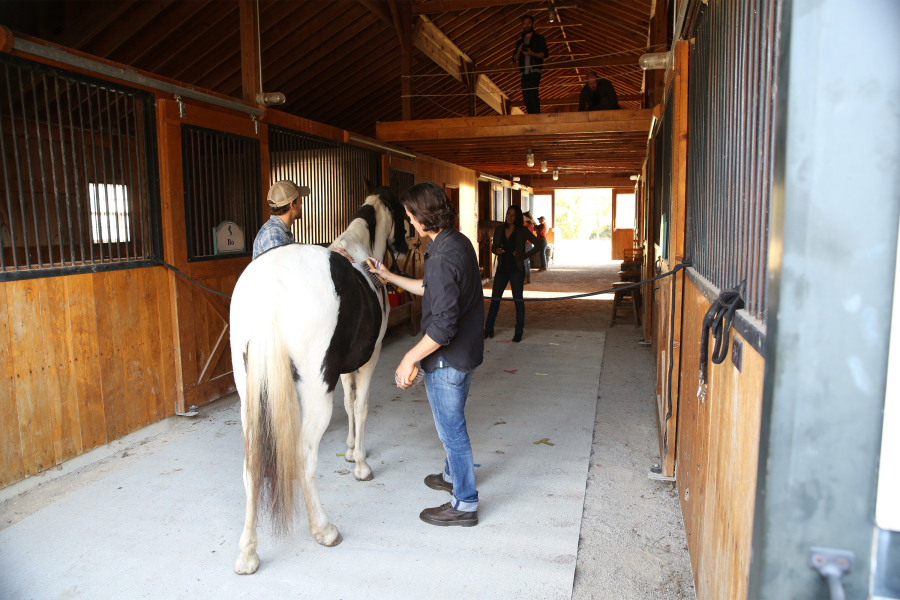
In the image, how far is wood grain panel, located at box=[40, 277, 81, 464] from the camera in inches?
126

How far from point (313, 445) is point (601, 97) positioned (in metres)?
6.52

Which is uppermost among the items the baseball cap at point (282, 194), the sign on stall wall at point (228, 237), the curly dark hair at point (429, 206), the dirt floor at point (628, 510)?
the baseball cap at point (282, 194)

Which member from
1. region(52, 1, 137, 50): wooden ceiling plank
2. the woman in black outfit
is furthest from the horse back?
region(52, 1, 137, 50): wooden ceiling plank

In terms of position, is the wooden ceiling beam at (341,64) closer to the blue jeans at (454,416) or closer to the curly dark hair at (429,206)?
the curly dark hair at (429,206)

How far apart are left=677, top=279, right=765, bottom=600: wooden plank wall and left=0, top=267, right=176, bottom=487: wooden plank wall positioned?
3405 mm

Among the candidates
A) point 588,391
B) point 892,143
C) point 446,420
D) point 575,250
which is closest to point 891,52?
point 892,143

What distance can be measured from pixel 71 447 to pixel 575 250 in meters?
24.8

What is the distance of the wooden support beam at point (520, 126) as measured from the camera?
6.20m

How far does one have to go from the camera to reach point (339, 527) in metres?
2.67

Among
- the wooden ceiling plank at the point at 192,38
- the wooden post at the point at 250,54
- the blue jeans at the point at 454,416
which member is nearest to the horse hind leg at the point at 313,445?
the blue jeans at the point at 454,416

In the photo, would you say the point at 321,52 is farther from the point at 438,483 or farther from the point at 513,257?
the point at 438,483

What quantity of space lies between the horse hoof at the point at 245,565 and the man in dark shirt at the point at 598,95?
675 centimetres

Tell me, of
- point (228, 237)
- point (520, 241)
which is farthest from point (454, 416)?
point (520, 241)

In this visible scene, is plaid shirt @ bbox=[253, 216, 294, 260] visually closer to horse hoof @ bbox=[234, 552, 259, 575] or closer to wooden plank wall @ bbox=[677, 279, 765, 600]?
horse hoof @ bbox=[234, 552, 259, 575]
